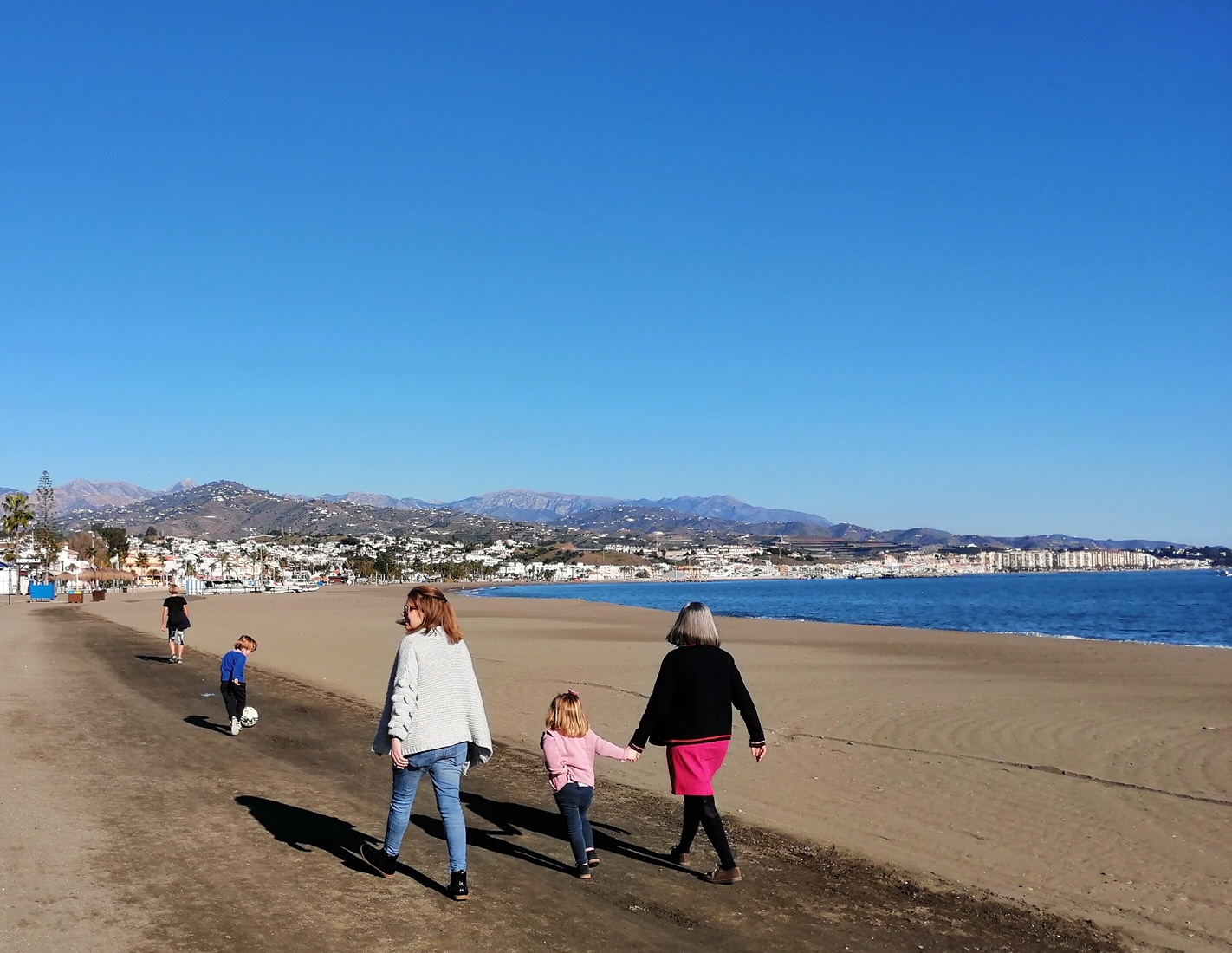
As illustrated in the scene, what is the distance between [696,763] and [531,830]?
204 cm

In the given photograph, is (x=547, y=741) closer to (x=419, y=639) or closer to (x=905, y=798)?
(x=419, y=639)

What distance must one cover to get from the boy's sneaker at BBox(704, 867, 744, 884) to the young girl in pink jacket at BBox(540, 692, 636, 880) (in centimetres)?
77

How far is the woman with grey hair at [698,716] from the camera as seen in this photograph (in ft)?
20.5

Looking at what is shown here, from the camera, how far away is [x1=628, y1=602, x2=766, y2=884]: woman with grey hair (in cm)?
625

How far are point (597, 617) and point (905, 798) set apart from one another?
42.6 m

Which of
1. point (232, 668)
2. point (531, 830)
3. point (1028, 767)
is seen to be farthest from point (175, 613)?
point (1028, 767)

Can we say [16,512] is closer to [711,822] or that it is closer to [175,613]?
[175,613]

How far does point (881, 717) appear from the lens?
14.1 m

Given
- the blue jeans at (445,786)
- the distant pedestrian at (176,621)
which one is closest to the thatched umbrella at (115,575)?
the distant pedestrian at (176,621)

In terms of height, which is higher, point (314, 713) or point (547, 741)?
point (547, 741)

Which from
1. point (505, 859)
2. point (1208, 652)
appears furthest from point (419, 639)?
point (1208, 652)

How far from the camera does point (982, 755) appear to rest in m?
11.2

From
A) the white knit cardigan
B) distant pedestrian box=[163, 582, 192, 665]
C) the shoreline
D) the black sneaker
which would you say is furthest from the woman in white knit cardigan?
distant pedestrian box=[163, 582, 192, 665]

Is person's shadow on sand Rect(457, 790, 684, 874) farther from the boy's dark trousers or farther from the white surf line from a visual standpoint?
the white surf line
